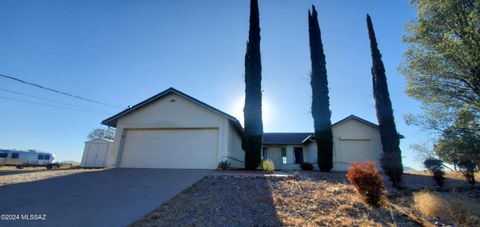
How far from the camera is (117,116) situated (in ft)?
43.1

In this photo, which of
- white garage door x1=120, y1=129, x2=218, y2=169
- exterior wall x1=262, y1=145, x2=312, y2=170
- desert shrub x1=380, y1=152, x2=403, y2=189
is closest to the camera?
desert shrub x1=380, y1=152, x2=403, y2=189

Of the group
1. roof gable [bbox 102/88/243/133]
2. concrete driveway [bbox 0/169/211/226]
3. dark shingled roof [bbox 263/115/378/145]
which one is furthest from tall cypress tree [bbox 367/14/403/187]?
concrete driveway [bbox 0/169/211/226]

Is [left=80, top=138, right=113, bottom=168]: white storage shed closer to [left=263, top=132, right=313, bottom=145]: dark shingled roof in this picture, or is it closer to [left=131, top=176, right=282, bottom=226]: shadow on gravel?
[left=263, top=132, right=313, bottom=145]: dark shingled roof

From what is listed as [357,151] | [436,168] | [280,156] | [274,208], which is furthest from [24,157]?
[436,168]

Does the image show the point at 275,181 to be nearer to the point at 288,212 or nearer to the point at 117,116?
the point at 288,212

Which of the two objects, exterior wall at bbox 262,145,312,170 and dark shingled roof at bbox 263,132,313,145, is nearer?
exterior wall at bbox 262,145,312,170

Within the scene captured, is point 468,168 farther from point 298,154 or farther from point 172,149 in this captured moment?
point 172,149

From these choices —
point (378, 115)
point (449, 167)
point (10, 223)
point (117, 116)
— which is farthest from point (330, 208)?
point (378, 115)

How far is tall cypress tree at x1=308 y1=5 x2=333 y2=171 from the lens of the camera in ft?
48.0

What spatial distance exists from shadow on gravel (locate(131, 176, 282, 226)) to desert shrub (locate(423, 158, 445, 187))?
788cm

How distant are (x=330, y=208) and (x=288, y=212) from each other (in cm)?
121

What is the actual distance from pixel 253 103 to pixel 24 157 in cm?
3353

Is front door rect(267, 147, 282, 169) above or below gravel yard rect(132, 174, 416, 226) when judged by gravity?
above

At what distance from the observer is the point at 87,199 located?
5914 mm
